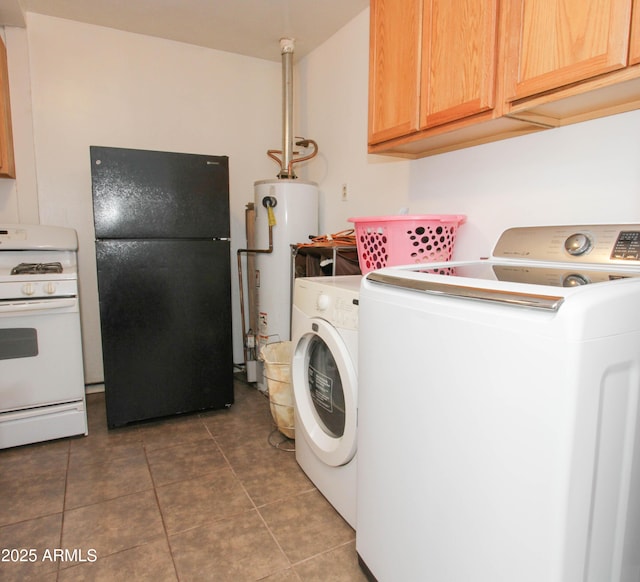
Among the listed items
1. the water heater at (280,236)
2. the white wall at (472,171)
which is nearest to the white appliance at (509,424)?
the white wall at (472,171)

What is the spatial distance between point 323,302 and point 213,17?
6.90 feet

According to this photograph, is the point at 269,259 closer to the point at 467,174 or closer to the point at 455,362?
the point at 467,174

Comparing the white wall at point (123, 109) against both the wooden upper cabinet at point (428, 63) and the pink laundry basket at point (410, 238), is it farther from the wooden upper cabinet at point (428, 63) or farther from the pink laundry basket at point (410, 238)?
the pink laundry basket at point (410, 238)

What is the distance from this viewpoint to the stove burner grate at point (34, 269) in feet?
7.02

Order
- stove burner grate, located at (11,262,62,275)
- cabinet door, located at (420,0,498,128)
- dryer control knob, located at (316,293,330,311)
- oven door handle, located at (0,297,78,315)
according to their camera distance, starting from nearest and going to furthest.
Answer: cabinet door, located at (420,0,498,128) → dryer control knob, located at (316,293,330,311) → oven door handle, located at (0,297,78,315) → stove burner grate, located at (11,262,62,275)

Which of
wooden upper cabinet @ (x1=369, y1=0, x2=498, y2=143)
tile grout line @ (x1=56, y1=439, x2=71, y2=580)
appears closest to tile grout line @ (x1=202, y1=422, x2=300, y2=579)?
tile grout line @ (x1=56, y1=439, x2=71, y2=580)

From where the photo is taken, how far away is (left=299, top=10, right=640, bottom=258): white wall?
1.33 m

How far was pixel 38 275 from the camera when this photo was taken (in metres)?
2.09

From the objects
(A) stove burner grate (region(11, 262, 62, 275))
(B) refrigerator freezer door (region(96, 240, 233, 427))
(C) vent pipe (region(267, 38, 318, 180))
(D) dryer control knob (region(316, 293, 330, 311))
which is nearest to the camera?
(D) dryer control knob (region(316, 293, 330, 311))

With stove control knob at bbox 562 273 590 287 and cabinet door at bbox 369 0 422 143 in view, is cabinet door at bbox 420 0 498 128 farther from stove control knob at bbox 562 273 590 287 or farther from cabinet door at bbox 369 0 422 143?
stove control knob at bbox 562 273 590 287

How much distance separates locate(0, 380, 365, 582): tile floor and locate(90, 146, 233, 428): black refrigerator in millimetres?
265

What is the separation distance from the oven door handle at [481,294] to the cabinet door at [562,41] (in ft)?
2.22

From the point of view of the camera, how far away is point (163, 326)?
2365 millimetres

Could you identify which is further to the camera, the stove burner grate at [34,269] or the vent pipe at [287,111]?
the vent pipe at [287,111]
